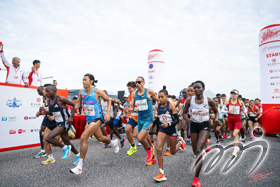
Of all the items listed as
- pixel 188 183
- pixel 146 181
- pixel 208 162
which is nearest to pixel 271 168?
pixel 208 162

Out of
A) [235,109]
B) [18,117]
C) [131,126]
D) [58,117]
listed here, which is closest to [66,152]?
[58,117]

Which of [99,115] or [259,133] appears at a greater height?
[99,115]

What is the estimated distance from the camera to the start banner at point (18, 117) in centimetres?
652

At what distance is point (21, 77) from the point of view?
7734mm

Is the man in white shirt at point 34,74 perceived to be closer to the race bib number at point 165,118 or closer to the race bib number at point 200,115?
the race bib number at point 165,118

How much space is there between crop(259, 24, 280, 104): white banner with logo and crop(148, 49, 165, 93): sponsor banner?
703cm

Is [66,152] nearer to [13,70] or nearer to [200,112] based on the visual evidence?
[200,112]

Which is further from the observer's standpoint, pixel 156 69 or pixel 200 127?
pixel 156 69

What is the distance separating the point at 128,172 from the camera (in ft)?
13.7

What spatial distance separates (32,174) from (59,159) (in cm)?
128

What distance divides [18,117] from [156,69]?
1057 cm

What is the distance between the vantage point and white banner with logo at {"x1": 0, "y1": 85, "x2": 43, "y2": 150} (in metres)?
6.52

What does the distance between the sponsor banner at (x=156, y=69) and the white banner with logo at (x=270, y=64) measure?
7.03 m

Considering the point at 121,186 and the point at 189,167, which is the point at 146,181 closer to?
the point at 121,186
